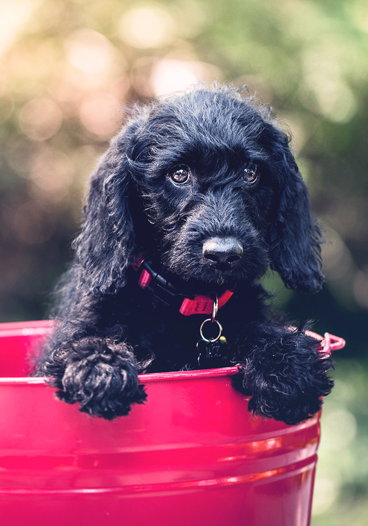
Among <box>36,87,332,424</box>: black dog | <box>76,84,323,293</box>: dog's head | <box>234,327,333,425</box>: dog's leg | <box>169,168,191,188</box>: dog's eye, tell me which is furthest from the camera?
<box>169,168,191,188</box>: dog's eye

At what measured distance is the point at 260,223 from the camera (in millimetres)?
2203

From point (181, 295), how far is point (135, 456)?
73 cm

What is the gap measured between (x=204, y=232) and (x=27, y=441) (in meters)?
0.93

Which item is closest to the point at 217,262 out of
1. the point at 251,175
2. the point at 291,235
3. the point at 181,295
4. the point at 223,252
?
the point at 223,252

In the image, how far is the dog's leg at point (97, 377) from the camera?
147cm

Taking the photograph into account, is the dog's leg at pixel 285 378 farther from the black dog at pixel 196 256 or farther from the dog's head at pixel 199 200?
the dog's head at pixel 199 200

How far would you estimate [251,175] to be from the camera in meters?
2.19

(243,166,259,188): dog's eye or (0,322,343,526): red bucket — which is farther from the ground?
(243,166,259,188): dog's eye

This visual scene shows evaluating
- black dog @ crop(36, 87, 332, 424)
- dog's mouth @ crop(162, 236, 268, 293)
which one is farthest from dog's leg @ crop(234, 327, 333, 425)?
dog's mouth @ crop(162, 236, 268, 293)

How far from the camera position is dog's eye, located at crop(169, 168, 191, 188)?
6.89ft

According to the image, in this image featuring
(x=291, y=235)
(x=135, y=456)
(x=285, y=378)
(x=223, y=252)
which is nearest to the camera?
(x=135, y=456)

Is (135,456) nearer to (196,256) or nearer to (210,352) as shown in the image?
(210,352)

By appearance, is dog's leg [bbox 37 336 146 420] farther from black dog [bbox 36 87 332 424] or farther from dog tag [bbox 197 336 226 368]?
dog tag [bbox 197 336 226 368]

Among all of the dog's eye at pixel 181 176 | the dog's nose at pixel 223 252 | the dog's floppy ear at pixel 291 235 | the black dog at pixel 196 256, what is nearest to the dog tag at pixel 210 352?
the black dog at pixel 196 256
